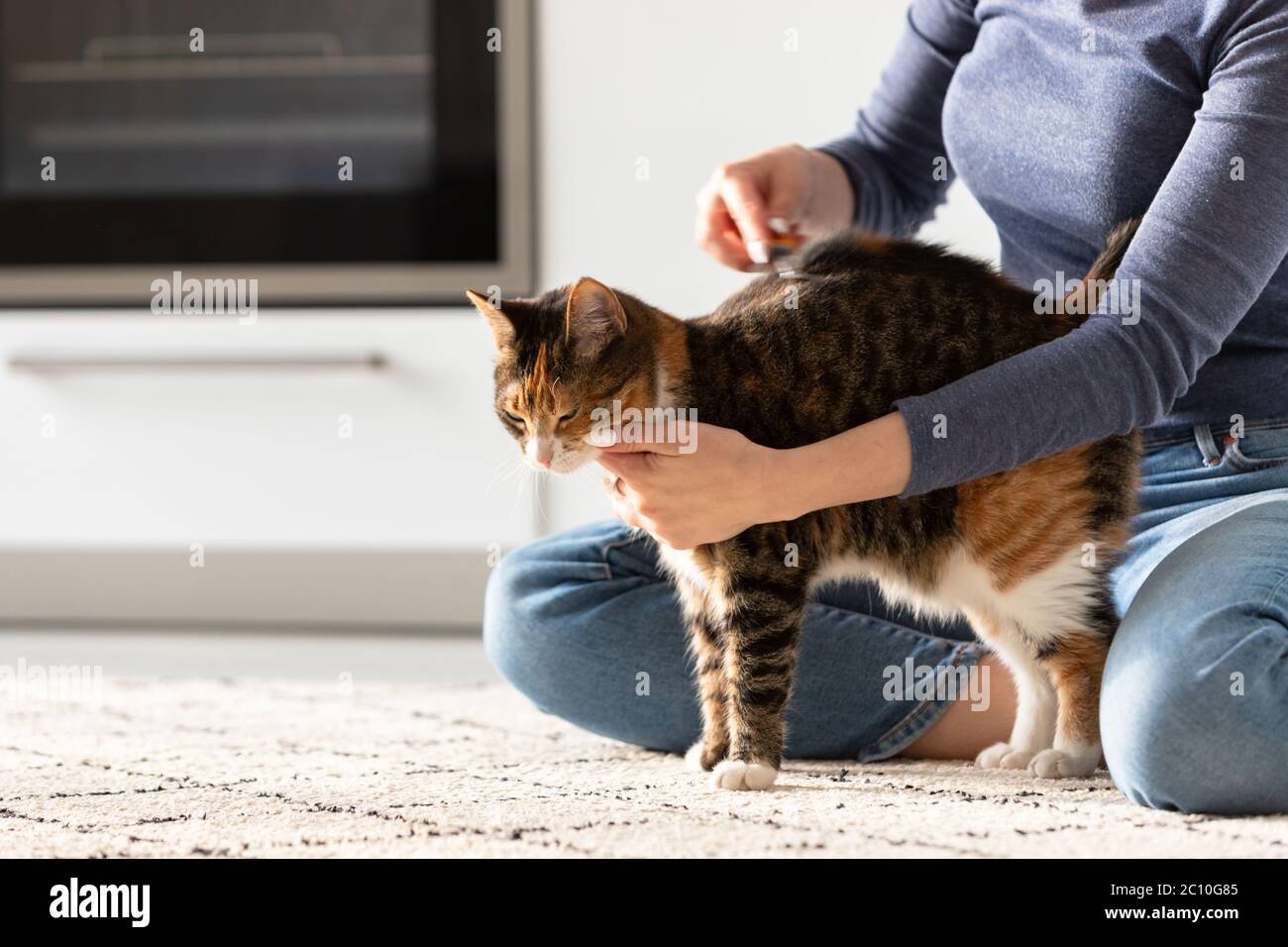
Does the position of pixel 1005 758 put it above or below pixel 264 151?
below

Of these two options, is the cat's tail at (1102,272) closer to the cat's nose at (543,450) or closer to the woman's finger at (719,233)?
the woman's finger at (719,233)

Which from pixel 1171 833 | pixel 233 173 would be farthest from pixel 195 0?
pixel 1171 833

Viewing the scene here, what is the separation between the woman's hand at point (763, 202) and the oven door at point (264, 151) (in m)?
0.97

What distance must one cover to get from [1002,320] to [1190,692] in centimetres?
38

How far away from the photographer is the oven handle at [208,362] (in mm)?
2443

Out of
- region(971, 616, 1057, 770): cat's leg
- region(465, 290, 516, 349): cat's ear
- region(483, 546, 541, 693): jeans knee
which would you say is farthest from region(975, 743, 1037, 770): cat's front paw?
region(465, 290, 516, 349): cat's ear

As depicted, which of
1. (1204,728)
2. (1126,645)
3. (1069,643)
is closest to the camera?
(1204,728)

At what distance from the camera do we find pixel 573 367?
1.28 meters

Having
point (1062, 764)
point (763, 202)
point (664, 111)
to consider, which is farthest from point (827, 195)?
point (664, 111)

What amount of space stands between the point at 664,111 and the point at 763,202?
1.00 metres

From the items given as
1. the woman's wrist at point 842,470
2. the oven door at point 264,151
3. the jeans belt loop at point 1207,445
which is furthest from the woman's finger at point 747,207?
the oven door at point 264,151

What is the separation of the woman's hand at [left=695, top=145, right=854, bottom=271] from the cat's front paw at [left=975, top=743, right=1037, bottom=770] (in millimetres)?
551

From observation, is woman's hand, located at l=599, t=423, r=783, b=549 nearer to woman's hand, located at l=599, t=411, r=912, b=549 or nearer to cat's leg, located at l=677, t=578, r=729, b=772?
woman's hand, located at l=599, t=411, r=912, b=549

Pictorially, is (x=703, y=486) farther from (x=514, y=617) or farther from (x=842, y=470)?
(x=514, y=617)
